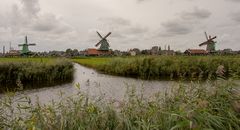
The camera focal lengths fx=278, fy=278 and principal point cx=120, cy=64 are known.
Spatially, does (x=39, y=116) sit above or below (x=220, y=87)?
below

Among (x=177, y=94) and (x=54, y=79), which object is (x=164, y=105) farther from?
(x=54, y=79)

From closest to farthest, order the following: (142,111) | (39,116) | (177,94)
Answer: (39,116), (142,111), (177,94)

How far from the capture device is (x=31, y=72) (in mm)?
23734

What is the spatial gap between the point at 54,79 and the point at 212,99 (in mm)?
21968

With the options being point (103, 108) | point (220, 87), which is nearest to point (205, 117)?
point (220, 87)

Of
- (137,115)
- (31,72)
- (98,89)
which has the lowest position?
(98,89)

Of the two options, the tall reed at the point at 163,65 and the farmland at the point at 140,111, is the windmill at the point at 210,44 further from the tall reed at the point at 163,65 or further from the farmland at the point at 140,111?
the farmland at the point at 140,111

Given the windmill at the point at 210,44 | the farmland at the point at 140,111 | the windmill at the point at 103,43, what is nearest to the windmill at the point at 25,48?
the windmill at the point at 103,43

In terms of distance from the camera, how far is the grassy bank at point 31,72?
22.8 m

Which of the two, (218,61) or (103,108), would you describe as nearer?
(103,108)

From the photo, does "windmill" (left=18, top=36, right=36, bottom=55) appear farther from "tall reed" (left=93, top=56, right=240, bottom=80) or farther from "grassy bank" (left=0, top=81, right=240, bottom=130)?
"grassy bank" (left=0, top=81, right=240, bottom=130)

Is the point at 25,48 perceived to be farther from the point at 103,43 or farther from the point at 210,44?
the point at 210,44

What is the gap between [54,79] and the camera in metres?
25.5

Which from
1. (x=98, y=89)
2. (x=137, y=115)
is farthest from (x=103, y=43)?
(x=137, y=115)
